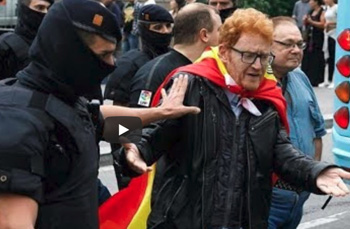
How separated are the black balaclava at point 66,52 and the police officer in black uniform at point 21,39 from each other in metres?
2.48

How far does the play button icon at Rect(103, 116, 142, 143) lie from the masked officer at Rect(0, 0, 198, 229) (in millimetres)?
358

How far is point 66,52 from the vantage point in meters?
3.10

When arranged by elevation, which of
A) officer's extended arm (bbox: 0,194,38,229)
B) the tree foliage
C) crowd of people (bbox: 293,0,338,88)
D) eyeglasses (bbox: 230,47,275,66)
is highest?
officer's extended arm (bbox: 0,194,38,229)

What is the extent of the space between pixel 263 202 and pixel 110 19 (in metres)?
1.32

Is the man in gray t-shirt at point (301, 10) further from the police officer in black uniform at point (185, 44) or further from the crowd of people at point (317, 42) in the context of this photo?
the police officer in black uniform at point (185, 44)

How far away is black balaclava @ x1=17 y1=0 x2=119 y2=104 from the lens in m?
3.11

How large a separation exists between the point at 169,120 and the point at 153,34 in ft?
9.73

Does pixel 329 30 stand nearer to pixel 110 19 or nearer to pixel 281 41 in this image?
pixel 281 41

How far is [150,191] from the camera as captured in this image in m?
4.40

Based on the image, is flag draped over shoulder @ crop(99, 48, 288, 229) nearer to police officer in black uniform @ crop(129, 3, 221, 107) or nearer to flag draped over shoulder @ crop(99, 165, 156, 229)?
flag draped over shoulder @ crop(99, 165, 156, 229)

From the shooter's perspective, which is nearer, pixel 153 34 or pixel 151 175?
pixel 151 175

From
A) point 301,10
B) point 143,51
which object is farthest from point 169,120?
point 301,10

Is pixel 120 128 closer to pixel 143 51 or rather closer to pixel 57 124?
pixel 57 124

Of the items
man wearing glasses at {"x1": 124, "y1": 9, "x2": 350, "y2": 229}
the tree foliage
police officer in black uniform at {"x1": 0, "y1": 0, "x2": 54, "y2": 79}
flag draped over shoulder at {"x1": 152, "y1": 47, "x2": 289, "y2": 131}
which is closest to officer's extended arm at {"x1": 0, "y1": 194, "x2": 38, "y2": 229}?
man wearing glasses at {"x1": 124, "y1": 9, "x2": 350, "y2": 229}
